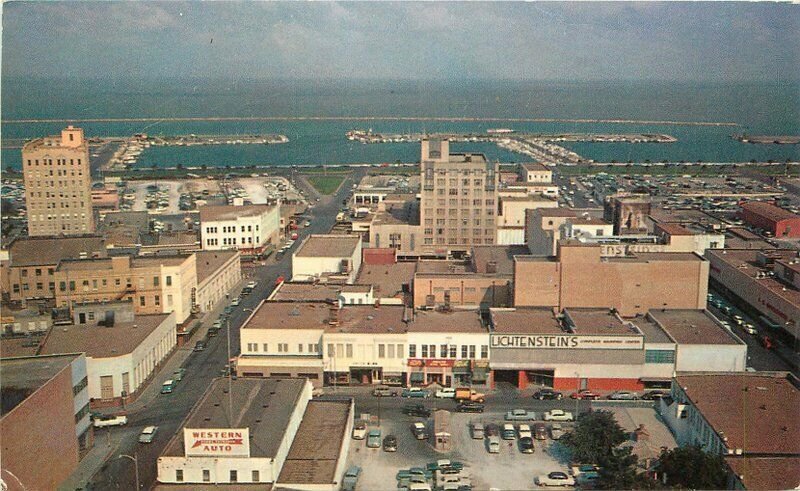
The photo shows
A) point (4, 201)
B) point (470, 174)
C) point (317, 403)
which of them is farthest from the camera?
point (4, 201)

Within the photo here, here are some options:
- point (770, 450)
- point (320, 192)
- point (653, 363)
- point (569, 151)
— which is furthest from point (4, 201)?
point (569, 151)

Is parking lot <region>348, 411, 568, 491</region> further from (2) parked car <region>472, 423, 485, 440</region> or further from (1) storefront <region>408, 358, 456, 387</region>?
(1) storefront <region>408, 358, 456, 387</region>

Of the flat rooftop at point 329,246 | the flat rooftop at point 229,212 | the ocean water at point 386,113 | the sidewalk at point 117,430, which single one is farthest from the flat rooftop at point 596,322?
the ocean water at point 386,113

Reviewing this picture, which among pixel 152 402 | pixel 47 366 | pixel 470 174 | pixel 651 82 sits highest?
pixel 651 82

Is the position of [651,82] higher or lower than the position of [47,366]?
higher

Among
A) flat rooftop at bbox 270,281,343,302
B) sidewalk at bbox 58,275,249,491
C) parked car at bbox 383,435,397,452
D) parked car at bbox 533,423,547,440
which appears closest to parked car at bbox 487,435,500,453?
parked car at bbox 533,423,547,440

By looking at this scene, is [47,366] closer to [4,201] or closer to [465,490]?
[465,490]

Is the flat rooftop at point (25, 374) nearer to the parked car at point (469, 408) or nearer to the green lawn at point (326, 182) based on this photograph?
the parked car at point (469, 408)

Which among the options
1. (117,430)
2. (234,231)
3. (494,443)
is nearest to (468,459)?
(494,443)
